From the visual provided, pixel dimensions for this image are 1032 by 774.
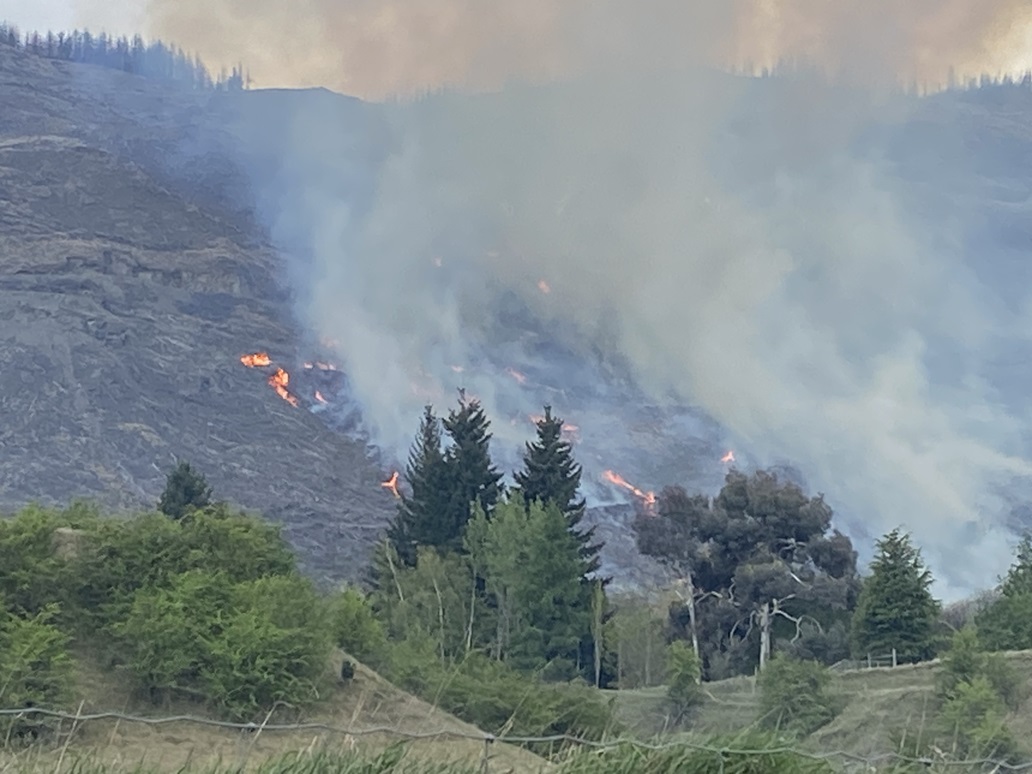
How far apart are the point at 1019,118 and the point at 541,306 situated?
2288 inches

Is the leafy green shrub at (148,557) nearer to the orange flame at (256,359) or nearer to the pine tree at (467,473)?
the pine tree at (467,473)

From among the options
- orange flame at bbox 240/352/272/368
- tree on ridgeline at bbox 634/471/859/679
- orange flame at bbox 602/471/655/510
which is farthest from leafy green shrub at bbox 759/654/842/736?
orange flame at bbox 240/352/272/368

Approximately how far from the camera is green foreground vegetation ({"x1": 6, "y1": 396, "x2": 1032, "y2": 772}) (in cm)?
1160

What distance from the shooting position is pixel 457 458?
46.0 m

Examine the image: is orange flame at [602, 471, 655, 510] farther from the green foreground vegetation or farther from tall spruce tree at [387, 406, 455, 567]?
tall spruce tree at [387, 406, 455, 567]

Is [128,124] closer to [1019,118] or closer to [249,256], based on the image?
[249,256]

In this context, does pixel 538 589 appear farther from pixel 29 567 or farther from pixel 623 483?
pixel 623 483

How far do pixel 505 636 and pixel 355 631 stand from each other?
17.4 m

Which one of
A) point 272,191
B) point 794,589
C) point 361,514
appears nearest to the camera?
point 794,589

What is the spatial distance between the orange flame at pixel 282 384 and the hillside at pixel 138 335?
1.04 metres

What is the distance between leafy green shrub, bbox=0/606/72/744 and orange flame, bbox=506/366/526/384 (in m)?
101

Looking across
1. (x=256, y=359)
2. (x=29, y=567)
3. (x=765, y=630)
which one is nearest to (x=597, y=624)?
(x=765, y=630)

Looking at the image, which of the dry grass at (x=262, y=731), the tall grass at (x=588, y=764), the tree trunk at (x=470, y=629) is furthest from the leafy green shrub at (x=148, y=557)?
the tall grass at (x=588, y=764)

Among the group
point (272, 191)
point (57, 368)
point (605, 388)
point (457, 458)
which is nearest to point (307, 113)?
point (272, 191)
